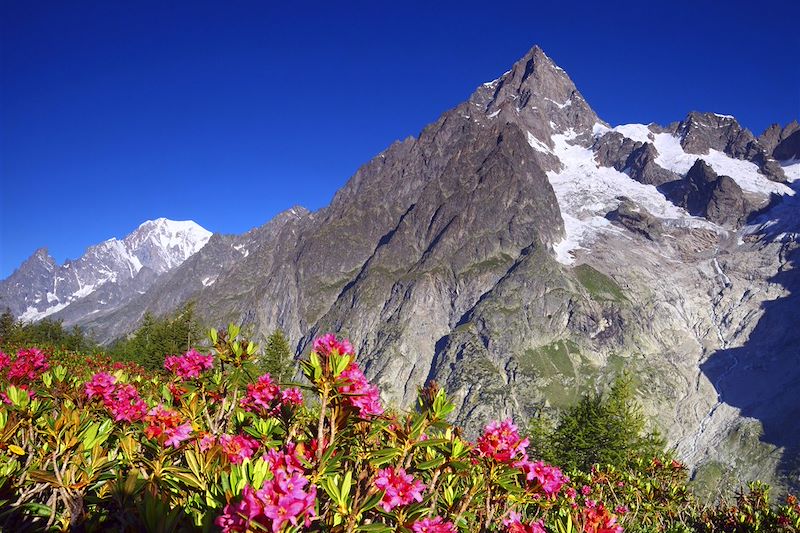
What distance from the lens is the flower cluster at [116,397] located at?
5.09m

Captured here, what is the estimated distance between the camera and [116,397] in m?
5.69

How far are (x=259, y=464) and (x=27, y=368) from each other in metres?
7.76

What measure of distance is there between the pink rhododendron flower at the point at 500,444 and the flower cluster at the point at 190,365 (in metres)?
3.90

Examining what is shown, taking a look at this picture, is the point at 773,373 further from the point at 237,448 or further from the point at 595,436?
the point at 237,448

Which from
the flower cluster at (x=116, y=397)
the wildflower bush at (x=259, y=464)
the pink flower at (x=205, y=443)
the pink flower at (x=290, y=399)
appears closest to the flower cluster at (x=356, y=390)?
the wildflower bush at (x=259, y=464)

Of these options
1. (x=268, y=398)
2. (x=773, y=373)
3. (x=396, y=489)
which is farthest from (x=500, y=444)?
(x=773, y=373)

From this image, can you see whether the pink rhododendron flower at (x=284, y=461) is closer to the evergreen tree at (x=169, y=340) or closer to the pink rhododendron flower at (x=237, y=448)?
the pink rhododendron flower at (x=237, y=448)

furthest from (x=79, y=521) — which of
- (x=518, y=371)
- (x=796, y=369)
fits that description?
(x=796, y=369)

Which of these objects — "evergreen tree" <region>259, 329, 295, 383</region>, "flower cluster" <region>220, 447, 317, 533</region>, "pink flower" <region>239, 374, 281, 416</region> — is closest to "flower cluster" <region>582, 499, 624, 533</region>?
"flower cluster" <region>220, 447, 317, 533</region>

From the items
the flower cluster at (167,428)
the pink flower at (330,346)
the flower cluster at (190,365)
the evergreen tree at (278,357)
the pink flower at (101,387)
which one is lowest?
the flower cluster at (167,428)

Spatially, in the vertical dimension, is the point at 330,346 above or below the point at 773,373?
below

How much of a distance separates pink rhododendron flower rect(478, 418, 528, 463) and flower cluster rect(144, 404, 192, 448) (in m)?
2.73

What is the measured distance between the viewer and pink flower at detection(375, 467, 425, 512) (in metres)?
3.15

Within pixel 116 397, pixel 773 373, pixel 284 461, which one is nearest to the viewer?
pixel 284 461
